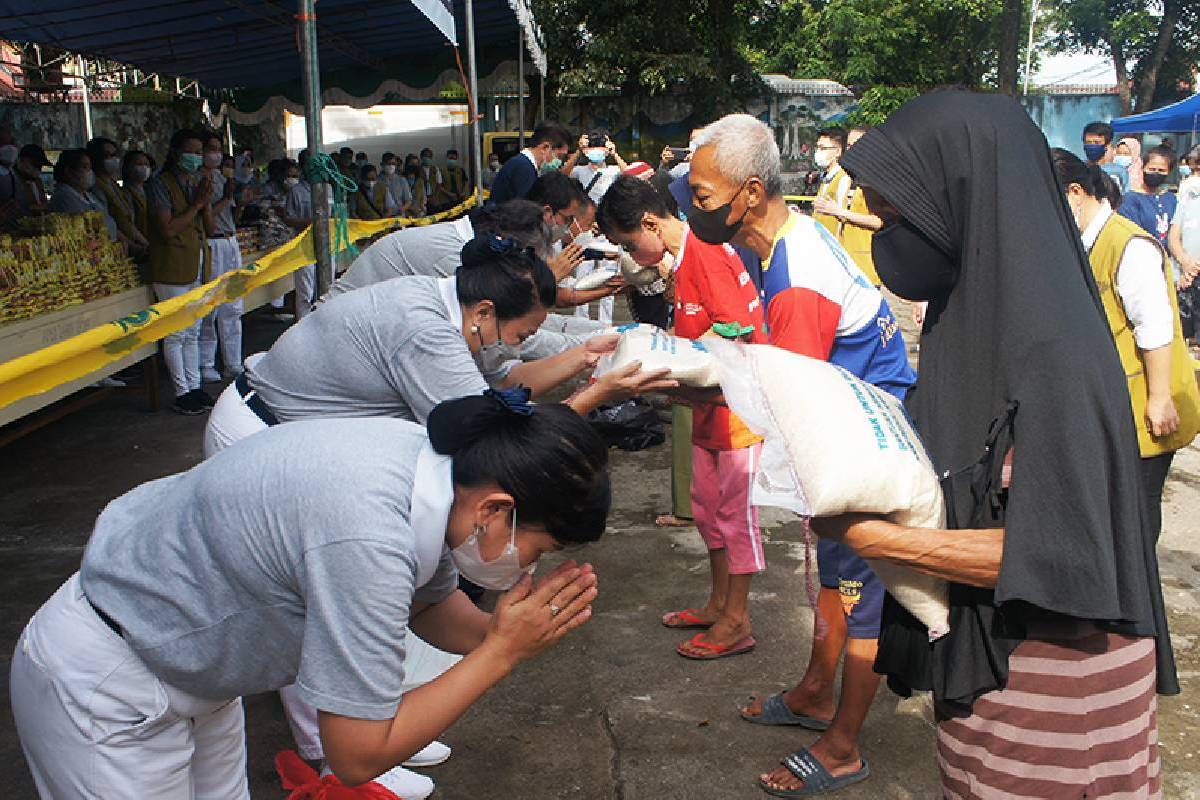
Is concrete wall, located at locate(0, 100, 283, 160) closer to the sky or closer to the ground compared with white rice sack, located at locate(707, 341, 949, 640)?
closer to the sky

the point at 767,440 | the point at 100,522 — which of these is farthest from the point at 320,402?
the point at 767,440

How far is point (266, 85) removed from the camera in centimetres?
1395

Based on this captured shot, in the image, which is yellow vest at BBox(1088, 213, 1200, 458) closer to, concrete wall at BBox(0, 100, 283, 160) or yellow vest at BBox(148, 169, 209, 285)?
yellow vest at BBox(148, 169, 209, 285)

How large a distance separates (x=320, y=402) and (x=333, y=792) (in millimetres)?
1017

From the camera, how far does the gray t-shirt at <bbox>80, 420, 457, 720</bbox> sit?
1514 mm

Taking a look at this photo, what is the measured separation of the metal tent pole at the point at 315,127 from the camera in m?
4.42

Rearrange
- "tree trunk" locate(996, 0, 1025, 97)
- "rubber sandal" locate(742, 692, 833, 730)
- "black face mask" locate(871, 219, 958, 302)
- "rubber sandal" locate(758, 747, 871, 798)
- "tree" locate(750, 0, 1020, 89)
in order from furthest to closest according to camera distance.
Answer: "tree" locate(750, 0, 1020, 89)
"tree trunk" locate(996, 0, 1025, 97)
"rubber sandal" locate(742, 692, 833, 730)
"rubber sandal" locate(758, 747, 871, 798)
"black face mask" locate(871, 219, 958, 302)

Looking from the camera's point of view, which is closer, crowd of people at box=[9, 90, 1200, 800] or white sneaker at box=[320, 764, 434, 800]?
crowd of people at box=[9, 90, 1200, 800]

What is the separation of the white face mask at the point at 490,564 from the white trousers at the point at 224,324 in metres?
6.51

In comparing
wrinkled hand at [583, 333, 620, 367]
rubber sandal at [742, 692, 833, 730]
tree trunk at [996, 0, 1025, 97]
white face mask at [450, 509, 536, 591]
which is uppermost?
tree trunk at [996, 0, 1025, 97]

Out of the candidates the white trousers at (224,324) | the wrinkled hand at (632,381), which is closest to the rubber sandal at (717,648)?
the wrinkled hand at (632,381)

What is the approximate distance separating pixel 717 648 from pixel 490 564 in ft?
7.39

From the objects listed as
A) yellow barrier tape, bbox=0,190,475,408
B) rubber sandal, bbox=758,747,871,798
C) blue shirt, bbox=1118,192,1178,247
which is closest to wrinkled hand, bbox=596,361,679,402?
rubber sandal, bbox=758,747,871,798

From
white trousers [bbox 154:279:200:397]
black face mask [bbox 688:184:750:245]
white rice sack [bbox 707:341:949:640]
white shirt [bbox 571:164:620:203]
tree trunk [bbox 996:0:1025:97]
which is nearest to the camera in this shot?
white rice sack [bbox 707:341:949:640]
